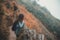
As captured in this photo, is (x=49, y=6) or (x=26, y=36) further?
(x=49, y=6)

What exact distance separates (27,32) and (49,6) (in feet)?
1.92

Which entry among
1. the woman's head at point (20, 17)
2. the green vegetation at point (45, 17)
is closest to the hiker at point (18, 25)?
the woman's head at point (20, 17)

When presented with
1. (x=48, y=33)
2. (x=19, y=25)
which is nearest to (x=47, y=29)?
(x=48, y=33)

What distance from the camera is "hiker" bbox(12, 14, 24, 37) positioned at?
9.13 feet

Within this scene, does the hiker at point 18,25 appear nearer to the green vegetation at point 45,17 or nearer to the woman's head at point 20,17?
the woman's head at point 20,17

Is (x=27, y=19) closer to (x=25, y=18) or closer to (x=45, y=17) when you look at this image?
(x=25, y=18)

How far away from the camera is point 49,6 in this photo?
121 inches

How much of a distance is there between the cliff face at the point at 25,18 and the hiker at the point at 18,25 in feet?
0.17

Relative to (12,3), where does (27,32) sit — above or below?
below

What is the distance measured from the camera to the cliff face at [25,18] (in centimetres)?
275

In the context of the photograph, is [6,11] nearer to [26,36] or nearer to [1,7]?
[1,7]

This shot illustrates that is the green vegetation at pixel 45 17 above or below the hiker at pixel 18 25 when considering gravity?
above

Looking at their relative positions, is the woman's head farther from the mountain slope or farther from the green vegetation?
the green vegetation

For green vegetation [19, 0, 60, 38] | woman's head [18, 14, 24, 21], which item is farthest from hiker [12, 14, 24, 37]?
green vegetation [19, 0, 60, 38]
